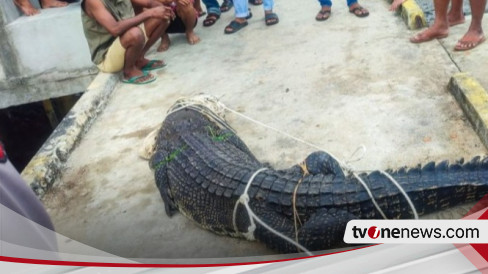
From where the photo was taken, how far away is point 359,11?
481 centimetres

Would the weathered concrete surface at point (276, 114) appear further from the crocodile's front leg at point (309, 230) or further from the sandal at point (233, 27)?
the sandal at point (233, 27)

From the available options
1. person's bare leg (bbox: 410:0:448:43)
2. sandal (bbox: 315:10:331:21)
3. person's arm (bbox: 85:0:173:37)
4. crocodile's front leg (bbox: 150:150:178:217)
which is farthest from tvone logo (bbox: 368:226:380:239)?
sandal (bbox: 315:10:331:21)

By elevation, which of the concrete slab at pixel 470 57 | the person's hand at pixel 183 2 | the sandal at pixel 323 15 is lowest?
the sandal at pixel 323 15

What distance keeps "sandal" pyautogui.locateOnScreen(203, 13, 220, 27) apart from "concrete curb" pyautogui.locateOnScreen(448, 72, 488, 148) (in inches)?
129

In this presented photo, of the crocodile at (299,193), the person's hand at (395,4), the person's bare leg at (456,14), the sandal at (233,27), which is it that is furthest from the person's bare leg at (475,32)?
the sandal at (233,27)

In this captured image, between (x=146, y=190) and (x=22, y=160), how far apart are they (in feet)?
15.0

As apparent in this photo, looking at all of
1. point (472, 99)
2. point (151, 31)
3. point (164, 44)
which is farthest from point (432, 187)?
point (164, 44)

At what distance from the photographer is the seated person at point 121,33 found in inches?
162

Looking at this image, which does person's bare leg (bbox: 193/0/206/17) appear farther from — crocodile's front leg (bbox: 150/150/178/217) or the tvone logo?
the tvone logo

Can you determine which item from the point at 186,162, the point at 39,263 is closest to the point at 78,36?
the point at 186,162

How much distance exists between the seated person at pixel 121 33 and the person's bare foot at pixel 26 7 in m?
1.45

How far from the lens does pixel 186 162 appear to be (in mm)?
2566

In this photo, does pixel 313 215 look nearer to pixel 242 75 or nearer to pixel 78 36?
pixel 242 75

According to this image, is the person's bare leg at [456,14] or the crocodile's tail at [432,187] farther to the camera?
the person's bare leg at [456,14]
